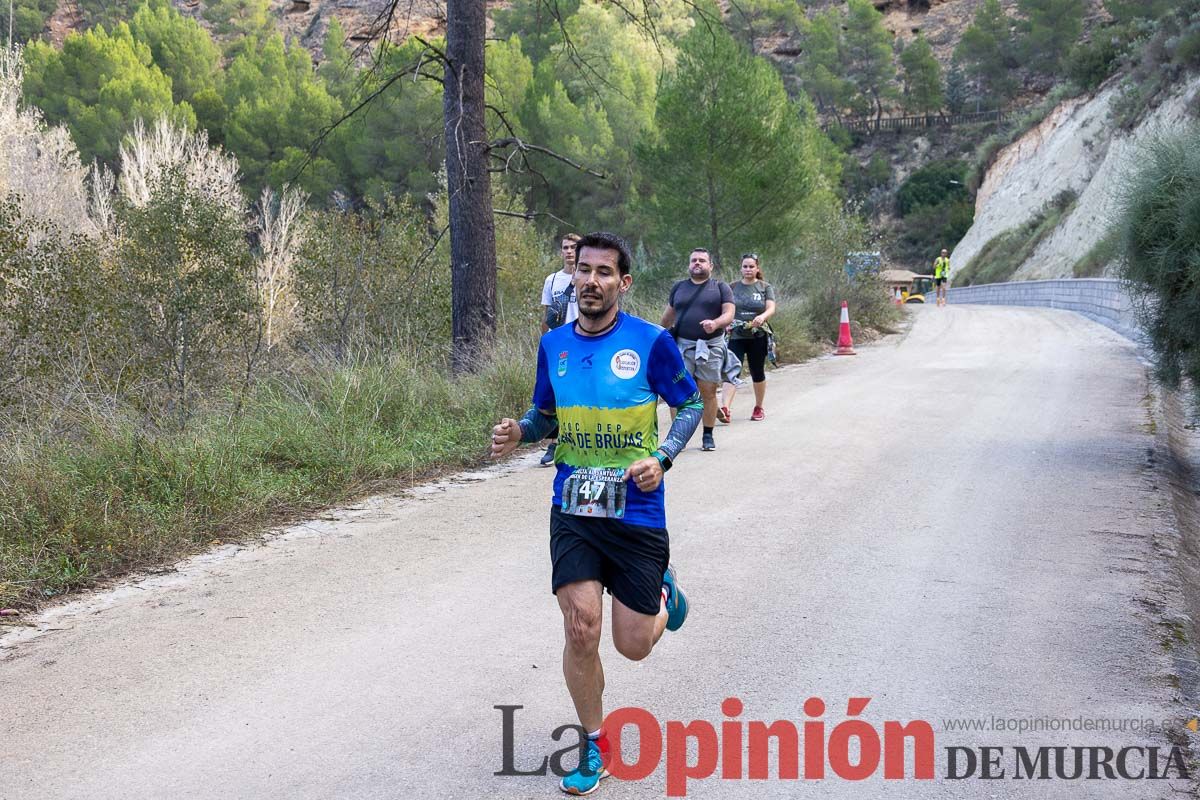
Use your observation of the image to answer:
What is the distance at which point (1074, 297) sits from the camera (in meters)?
34.3

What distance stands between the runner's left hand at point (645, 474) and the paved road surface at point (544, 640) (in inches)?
41.7

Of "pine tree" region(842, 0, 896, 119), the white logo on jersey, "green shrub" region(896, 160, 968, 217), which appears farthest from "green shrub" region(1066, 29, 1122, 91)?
the white logo on jersey

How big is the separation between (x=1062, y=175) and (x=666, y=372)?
175 ft

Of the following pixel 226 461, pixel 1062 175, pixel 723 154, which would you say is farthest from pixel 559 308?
pixel 1062 175

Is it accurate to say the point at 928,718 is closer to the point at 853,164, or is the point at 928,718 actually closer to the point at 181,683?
the point at 181,683

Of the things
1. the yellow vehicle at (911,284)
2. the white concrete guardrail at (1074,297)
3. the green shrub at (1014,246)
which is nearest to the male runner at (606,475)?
the white concrete guardrail at (1074,297)

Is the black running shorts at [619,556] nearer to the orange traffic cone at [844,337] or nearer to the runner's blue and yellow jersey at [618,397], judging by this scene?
the runner's blue and yellow jersey at [618,397]

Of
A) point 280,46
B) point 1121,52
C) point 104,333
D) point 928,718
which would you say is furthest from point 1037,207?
point 928,718

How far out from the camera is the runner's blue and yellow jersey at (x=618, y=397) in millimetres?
3936

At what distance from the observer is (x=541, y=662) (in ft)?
16.6

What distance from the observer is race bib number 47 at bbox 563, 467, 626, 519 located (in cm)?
385

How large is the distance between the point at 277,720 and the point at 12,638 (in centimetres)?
186

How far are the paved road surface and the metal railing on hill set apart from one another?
84833 millimetres

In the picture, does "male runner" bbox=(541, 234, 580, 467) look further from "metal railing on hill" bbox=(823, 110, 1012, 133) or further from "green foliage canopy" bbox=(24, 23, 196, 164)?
"metal railing on hill" bbox=(823, 110, 1012, 133)
